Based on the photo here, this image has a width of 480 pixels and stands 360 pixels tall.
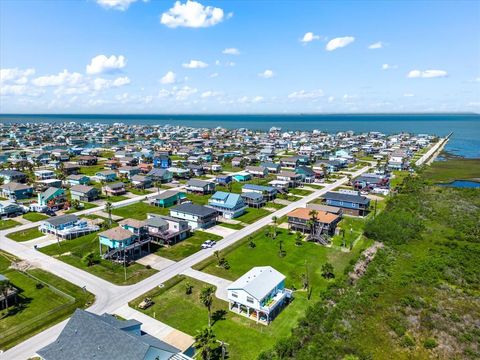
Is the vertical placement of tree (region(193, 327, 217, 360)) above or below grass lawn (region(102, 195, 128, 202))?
above

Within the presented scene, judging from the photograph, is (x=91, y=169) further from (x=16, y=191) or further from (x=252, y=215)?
(x=252, y=215)

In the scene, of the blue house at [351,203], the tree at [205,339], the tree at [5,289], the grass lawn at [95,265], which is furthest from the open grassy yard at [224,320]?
the blue house at [351,203]

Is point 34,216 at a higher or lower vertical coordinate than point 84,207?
lower

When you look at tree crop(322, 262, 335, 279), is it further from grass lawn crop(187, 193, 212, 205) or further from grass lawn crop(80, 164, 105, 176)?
grass lawn crop(80, 164, 105, 176)

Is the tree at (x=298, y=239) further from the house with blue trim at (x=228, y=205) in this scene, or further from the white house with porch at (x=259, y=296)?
the white house with porch at (x=259, y=296)

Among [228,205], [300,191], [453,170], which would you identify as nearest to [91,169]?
[228,205]

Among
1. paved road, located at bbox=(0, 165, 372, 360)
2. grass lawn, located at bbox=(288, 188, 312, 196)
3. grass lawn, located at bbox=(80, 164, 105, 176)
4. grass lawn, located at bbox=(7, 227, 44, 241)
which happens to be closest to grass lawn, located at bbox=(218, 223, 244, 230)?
paved road, located at bbox=(0, 165, 372, 360)
